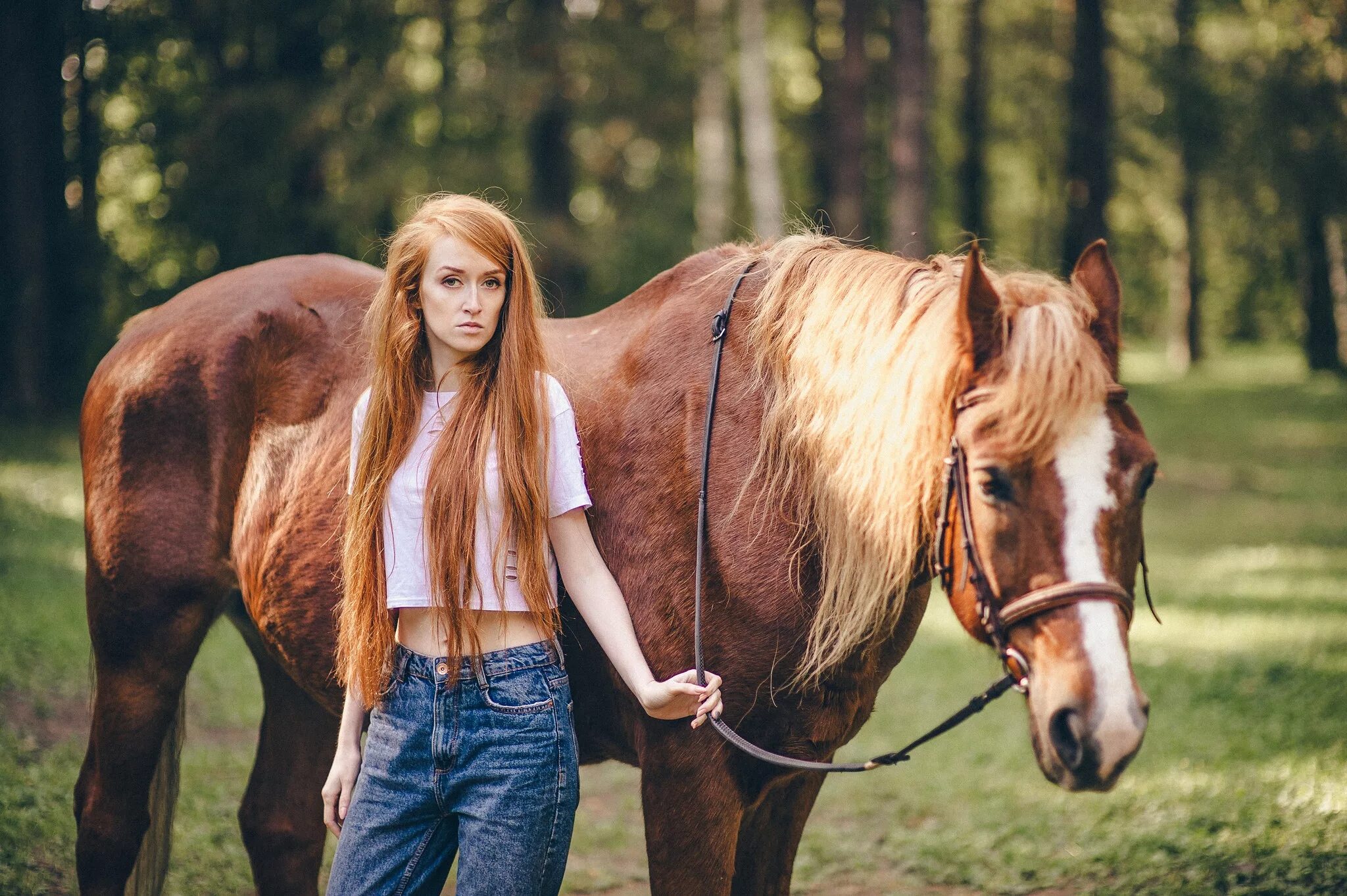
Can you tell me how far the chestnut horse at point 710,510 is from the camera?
191 cm

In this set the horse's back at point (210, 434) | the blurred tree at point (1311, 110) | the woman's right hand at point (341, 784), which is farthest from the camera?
the blurred tree at point (1311, 110)

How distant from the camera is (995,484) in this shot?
193 centimetres

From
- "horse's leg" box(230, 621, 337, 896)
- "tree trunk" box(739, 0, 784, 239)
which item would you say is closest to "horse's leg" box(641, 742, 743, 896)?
"horse's leg" box(230, 621, 337, 896)

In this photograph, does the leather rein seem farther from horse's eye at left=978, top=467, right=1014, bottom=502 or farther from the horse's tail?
the horse's tail

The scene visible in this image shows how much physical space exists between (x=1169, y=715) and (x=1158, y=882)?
221cm

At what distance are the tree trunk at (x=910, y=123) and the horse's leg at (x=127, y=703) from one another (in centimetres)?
873

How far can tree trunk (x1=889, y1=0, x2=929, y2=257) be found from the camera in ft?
35.5

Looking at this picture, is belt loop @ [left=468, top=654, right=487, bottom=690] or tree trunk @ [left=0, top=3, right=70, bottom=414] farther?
tree trunk @ [left=0, top=3, right=70, bottom=414]

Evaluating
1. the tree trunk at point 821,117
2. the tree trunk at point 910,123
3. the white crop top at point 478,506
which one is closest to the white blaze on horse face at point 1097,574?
the white crop top at point 478,506

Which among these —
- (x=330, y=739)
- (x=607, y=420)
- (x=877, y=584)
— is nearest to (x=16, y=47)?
(x=330, y=739)

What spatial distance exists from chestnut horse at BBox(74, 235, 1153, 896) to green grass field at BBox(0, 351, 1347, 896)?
1327 mm

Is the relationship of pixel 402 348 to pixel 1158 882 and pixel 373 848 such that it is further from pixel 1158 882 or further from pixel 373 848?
pixel 1158 882

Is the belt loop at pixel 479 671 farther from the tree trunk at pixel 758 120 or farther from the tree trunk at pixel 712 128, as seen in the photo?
the tree trunk at pixel 712 128

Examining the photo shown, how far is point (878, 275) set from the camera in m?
2.36
